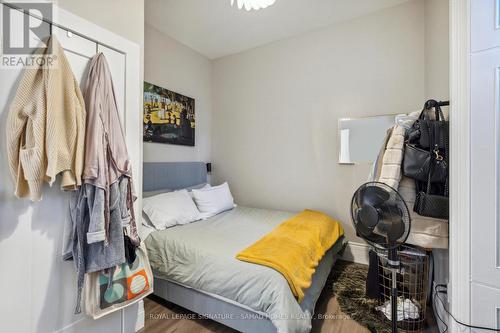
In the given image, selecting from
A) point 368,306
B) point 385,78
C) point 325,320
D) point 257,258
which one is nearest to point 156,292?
point 257,258

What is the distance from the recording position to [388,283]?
184 cm

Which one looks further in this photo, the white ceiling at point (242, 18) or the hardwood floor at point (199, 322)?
the white ceiling at point (242, 18)

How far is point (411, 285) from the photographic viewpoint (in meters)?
1.72

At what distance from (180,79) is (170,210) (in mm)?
1931

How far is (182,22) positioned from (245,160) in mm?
1955

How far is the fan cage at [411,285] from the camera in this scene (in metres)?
1.63

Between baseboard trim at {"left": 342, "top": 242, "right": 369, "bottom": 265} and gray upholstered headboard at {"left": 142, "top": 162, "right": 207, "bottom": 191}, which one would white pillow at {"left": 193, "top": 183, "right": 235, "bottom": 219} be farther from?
baseboard trim at {"left": 342, "top": 242, "right": 369, "bottom": 265}

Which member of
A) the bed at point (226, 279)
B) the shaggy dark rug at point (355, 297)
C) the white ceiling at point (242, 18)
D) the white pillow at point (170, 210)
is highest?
the white ceiling at point (242, 18)

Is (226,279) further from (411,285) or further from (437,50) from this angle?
(437,50)

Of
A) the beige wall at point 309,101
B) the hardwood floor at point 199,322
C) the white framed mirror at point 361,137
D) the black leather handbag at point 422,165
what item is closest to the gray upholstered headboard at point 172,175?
the beige wall at point 309,101

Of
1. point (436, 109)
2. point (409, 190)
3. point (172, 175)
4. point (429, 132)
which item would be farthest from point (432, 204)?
point (172, 175)

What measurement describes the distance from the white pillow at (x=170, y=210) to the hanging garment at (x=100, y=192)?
732 millimetres

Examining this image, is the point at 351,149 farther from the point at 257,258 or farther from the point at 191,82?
the point at 191,82

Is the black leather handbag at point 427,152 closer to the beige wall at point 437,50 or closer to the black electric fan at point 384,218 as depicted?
the black electric fan at point 384,218
